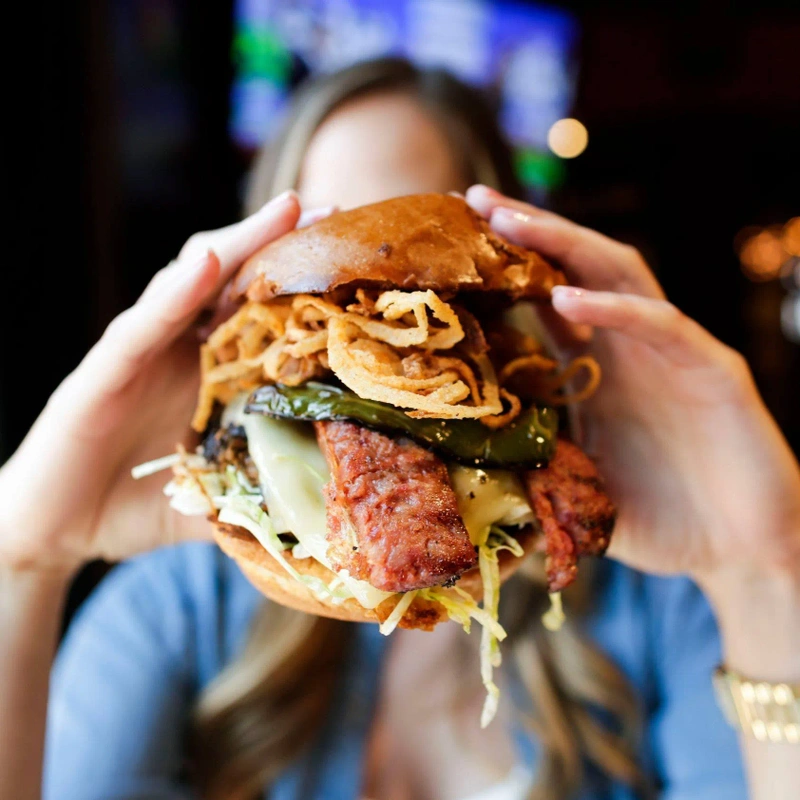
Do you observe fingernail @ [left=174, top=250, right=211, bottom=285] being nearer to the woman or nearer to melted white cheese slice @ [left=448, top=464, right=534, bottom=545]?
the woman

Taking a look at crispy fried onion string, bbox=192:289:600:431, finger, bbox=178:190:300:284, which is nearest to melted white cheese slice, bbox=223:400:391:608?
crispy fried onion string, bbox=192:289:600:431

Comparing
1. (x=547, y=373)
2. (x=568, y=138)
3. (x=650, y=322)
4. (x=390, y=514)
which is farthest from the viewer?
(x=568, y=138)

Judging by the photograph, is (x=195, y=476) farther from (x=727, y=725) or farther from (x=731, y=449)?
(x=727, y=725)

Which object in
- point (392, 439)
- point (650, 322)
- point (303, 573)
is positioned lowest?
point (303, 573)

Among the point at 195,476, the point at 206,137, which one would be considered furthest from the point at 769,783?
the point at 206,137

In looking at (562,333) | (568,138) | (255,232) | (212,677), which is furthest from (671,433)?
(568,138)

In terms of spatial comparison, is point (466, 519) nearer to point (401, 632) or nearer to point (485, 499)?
point (485, 499)
